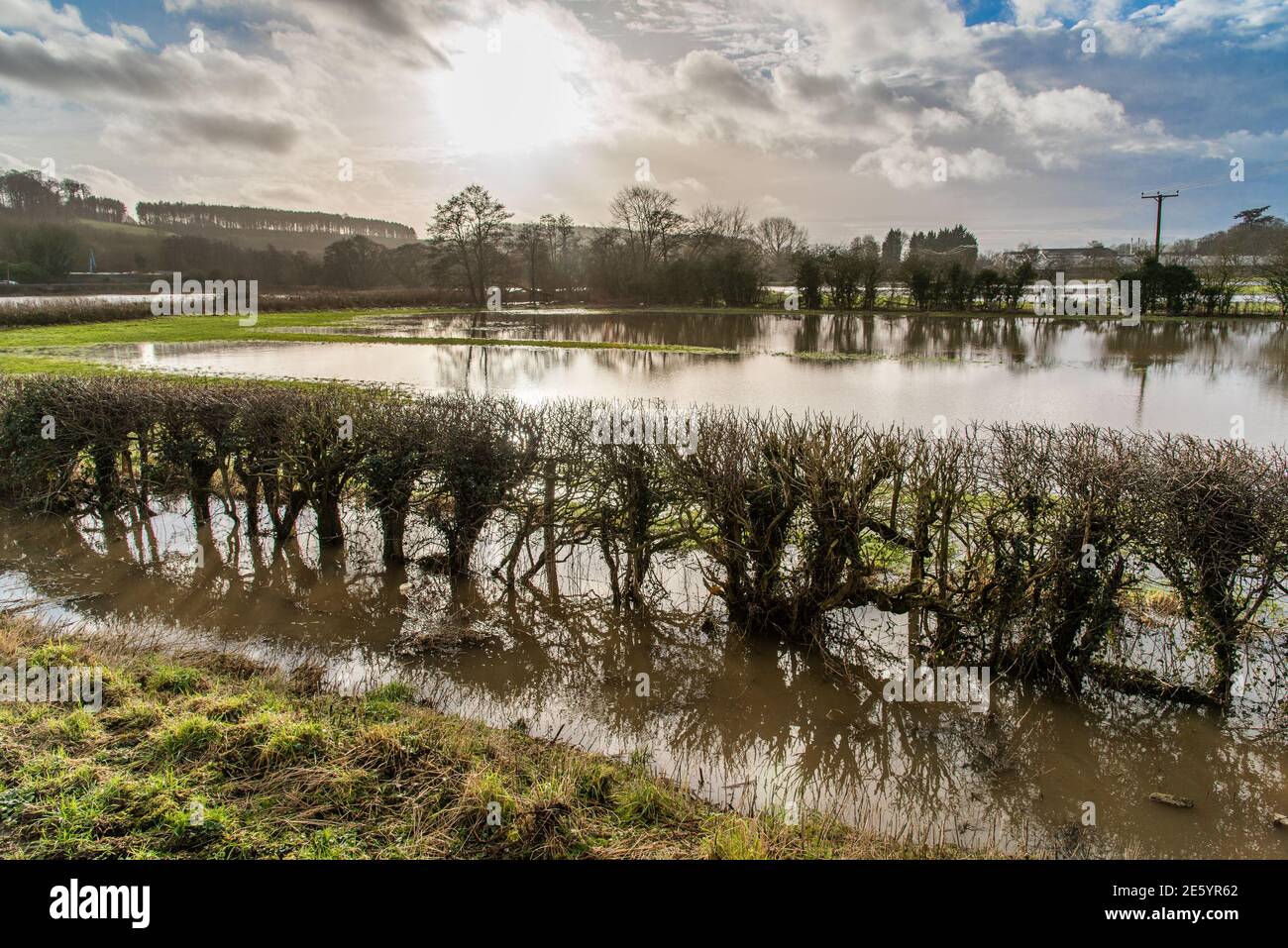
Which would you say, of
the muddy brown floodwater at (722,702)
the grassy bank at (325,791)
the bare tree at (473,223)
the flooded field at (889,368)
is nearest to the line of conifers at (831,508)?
the muddy brown floodwater at (722,702)

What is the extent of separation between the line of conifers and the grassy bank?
9.99ft

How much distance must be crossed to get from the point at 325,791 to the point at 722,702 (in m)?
3.95

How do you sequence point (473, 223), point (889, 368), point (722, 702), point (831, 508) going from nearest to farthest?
point (722, 702) → point (831, 508) → point (889, 368) → point (473, 223)

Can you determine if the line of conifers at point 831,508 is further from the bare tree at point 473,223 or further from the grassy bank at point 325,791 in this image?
the bare tree at point 473,223

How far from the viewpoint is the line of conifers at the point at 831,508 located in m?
6.94

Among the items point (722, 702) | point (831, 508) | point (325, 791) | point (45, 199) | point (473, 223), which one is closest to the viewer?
point (325, 791)

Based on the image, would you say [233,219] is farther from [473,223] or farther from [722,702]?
[722,702]

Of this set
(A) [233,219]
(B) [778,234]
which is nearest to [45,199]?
(A) [233,219]

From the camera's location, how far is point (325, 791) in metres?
5.35

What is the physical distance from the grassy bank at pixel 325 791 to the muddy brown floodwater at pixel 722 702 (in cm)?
82

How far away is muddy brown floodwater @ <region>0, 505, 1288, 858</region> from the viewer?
6062 millimetres

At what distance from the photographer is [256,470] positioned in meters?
11.6

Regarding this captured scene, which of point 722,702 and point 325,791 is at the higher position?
point 325,791

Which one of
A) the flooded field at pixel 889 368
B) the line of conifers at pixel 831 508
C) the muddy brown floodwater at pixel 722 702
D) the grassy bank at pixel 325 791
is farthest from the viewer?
the flooded field at pixel 889 368
